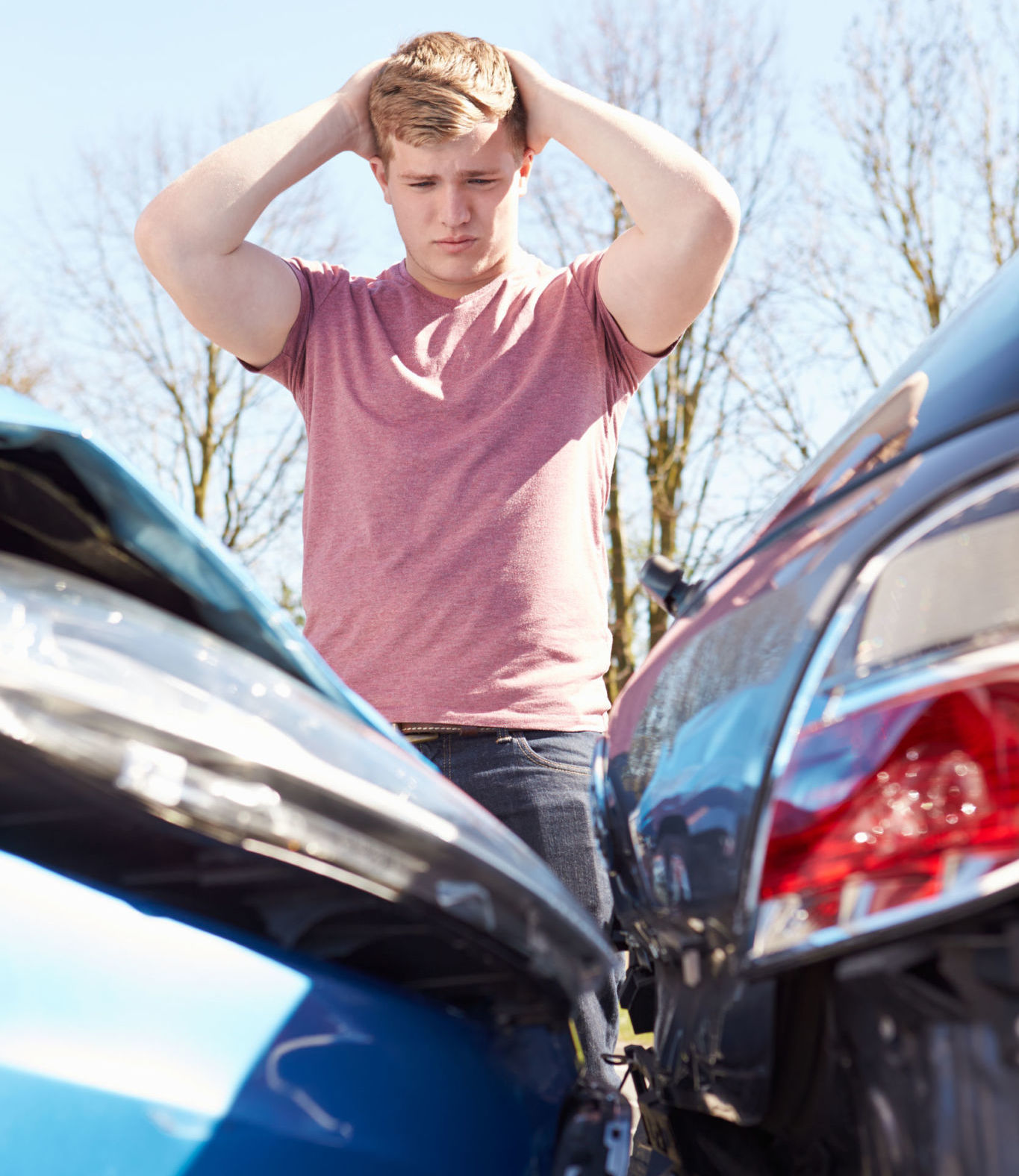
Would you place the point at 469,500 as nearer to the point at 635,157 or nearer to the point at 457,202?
the point at 457,202

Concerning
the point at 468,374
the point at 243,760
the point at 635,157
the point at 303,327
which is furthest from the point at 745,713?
the point at 303,327

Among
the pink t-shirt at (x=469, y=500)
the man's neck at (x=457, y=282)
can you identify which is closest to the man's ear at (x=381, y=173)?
the man's neck at (x=457, y=282)

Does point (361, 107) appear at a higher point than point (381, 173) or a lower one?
higher

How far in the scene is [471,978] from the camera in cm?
87

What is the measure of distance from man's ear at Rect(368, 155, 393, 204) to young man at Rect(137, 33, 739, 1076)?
0.04 ft

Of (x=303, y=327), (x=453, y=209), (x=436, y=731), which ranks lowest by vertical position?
(x=436, y=731)

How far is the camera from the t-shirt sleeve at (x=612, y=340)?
6.73ft

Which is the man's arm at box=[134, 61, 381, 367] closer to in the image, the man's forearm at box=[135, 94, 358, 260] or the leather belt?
the man's forearm at box=[135, 94, 358, 260]

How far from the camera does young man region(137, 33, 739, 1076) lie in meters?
1.87

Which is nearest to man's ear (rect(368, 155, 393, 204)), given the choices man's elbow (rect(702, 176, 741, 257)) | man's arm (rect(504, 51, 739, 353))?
man's arm (rect(504, 51, 739, 353))

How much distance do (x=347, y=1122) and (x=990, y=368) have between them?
74cm

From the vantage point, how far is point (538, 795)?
1841mm

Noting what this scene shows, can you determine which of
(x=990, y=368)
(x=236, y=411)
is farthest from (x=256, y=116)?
(x=990, y=368)

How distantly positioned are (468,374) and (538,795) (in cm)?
75
